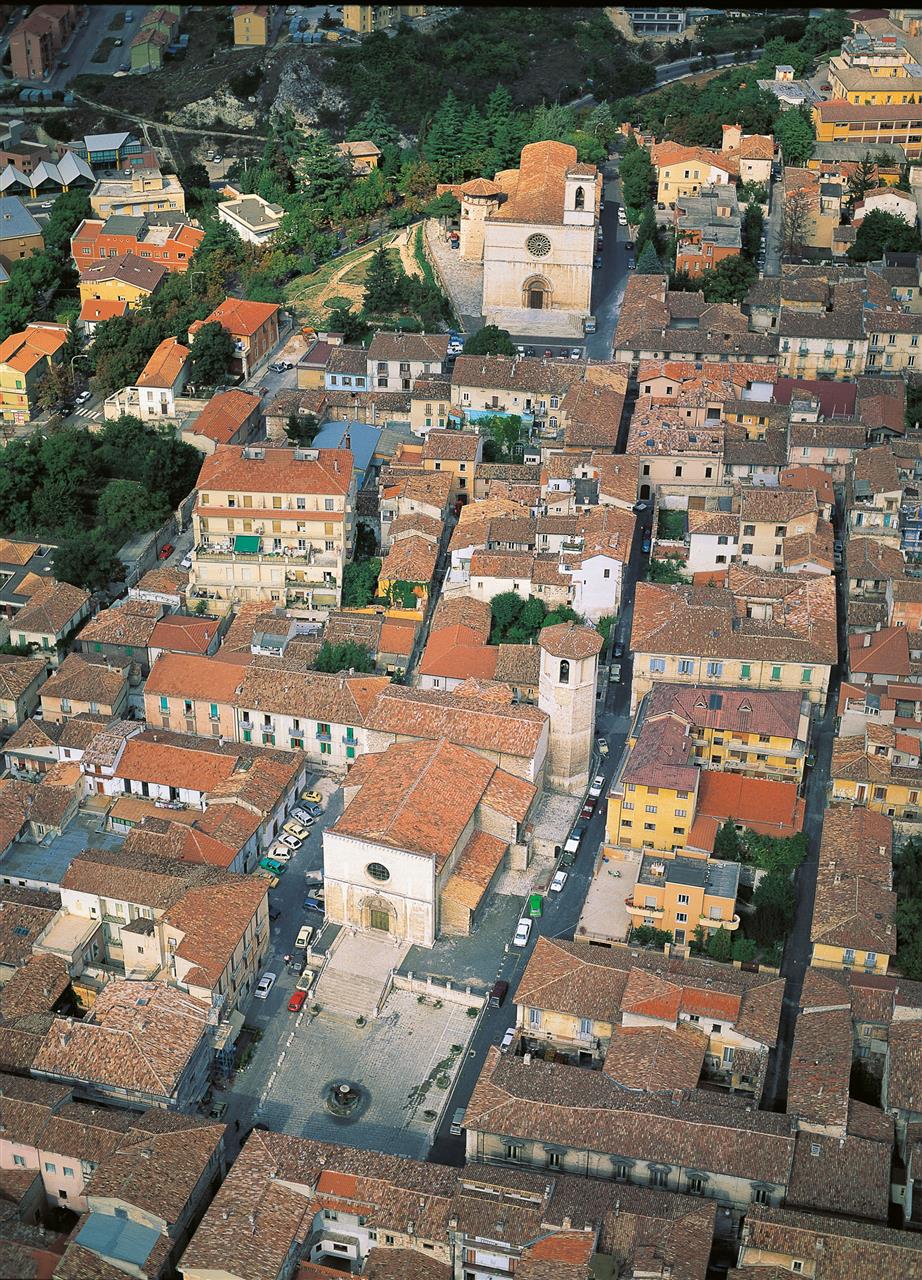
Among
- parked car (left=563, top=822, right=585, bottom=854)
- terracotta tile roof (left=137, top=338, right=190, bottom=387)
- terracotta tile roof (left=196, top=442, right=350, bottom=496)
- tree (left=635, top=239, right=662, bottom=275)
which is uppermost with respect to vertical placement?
tree (left=635, top=239, right=662, bottom=275)

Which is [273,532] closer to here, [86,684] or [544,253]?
[86,684]

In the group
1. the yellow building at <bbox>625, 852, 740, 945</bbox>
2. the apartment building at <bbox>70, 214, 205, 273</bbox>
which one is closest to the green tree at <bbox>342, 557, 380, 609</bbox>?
the yellow building at <bbox>625, 852, 740, 945</bbox>

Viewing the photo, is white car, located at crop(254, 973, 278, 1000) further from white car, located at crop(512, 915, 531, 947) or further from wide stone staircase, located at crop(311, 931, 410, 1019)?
white car, located at crop(512, 915, 531, 947)

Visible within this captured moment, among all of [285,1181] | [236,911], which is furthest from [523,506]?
[285,1181]

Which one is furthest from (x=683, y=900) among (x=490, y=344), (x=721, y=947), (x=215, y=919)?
(x=490, y=344)

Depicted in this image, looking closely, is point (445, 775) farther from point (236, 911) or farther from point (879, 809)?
point (879, 809)

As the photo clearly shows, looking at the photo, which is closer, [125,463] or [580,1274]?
[580,1274]

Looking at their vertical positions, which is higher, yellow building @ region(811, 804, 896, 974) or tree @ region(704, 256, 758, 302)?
tree @ region(704, 256, 758, 302)
